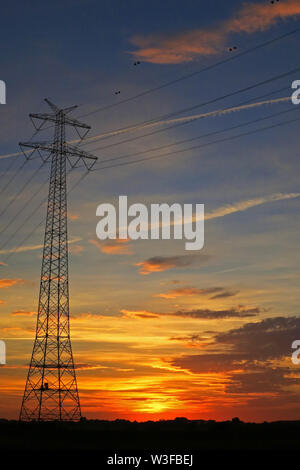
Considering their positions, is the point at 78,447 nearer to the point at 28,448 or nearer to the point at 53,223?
the point at 28,448

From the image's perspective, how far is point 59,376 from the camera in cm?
8294

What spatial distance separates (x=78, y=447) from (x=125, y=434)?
3614cm

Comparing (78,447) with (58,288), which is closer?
(78,447)

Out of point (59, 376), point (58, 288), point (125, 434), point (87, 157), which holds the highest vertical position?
point (87, 157)
